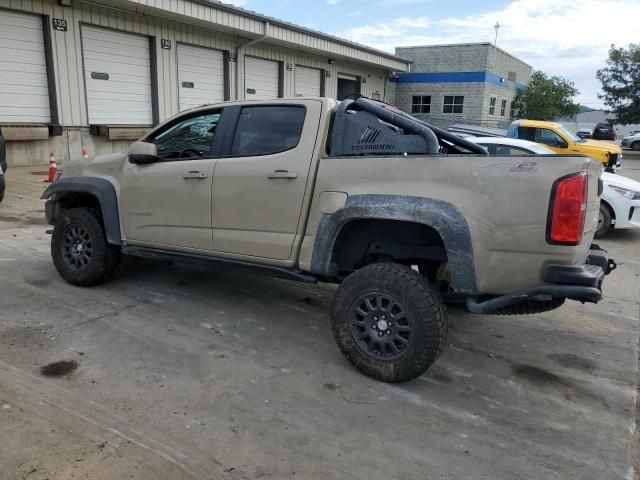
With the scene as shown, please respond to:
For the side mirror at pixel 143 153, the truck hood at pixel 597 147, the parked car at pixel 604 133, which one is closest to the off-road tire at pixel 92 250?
the side mirror at pixel 143 153

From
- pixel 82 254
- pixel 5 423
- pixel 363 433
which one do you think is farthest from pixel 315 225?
pixel 82 254

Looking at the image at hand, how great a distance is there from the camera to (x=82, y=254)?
5.03 metres

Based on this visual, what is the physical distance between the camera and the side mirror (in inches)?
175

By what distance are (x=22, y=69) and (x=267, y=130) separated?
11.3 metres

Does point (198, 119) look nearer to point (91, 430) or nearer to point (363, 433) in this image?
point (91, 430)

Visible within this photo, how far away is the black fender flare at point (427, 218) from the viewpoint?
316cm

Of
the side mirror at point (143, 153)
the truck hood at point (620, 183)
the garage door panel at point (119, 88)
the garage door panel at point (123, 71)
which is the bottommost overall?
the truck hood at point (620, 183)

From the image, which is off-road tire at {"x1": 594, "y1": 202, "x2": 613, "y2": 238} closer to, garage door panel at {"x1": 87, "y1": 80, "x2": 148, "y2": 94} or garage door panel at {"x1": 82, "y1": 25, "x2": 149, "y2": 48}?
garage door panel at {"x1": 87, "y1": 80, "x2": 148, "y2": 94}

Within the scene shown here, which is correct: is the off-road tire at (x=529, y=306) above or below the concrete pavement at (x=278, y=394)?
above

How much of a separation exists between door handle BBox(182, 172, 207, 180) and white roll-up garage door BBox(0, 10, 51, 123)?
10.7m

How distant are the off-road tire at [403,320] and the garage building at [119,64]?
11790 mm

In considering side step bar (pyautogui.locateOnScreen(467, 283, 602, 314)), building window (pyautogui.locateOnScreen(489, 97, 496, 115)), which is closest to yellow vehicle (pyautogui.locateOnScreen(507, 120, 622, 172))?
side step bar (pyautogui.locateOnScreen(467, 283, 602, 314))

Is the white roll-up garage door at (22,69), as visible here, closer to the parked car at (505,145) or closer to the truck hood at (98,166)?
the truck hood at (98,166)

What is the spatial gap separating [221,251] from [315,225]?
950mm
